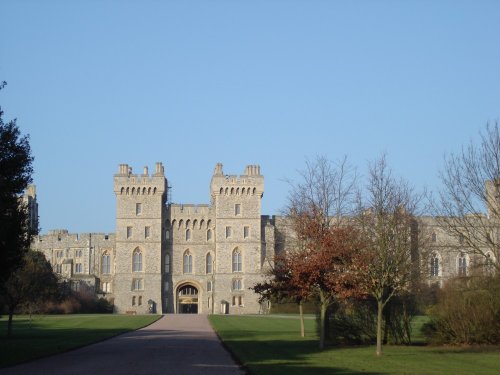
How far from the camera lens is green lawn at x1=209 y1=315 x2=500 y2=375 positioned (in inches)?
845

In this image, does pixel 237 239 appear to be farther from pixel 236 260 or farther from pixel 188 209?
pixel 188 209

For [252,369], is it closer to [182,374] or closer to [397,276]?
[182,374]

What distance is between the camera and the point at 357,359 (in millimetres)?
25031

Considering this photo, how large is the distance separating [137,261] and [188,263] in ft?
18.3

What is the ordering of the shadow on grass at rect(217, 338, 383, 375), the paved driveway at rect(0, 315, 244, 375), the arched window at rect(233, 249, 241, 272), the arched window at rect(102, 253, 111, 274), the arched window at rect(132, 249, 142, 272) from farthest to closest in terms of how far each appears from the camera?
the arched window at rect(102, 253, 111, 274) < the arched window at rect(132, 249, 142, 272) < the arched window at rect(233, 249, 241, 272) < the paved driveway at rect(0, 315, 244, 375) < the shadow on grass at rect(217, 338, 383, 375)

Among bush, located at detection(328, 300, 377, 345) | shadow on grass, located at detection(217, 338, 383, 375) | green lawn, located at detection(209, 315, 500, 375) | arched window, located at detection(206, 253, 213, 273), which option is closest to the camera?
shadow on grass, located at detection(217, 338, 383, 375)

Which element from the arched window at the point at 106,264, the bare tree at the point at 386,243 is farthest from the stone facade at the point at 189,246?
the bare tree at the point at 386,243

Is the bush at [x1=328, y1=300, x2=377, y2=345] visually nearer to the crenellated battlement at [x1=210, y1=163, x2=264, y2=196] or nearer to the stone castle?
the stone castle

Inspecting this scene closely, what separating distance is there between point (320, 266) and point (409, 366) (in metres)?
6.64

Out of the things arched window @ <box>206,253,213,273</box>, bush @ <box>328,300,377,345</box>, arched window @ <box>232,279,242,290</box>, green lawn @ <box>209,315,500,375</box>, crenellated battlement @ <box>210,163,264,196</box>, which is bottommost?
green lawn @ <box>209,315,500,375</box>

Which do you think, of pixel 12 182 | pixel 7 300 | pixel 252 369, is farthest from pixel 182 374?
pixel 7 300

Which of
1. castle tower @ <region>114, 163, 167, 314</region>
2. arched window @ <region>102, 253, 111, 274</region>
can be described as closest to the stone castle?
castle tower @ <region>114, 163, 167, 314</region>

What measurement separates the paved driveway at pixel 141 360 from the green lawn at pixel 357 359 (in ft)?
2.74

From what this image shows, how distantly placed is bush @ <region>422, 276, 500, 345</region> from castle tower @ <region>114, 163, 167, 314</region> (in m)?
56.1
